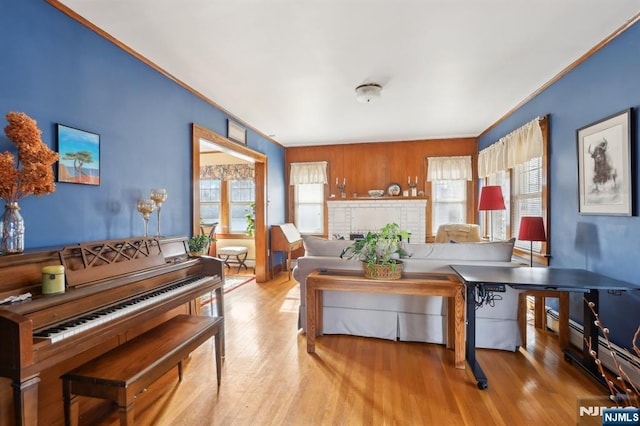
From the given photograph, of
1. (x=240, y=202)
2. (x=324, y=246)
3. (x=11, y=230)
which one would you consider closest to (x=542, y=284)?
(x=324, y=246)

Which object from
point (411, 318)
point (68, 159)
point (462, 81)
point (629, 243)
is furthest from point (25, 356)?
point (462, 81)

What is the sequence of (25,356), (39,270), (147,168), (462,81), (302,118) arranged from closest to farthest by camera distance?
(25,356)
(39,270)
(147,168)
(462,81)
(302,118)

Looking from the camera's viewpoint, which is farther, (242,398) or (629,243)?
(629,243)

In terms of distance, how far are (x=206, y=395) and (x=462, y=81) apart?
3.65 m

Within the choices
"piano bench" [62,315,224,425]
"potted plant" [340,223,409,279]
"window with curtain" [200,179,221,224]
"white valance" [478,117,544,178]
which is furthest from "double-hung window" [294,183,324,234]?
"piano bench" [62,315,224,425]

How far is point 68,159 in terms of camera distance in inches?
81.2

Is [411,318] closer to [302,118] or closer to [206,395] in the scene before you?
[206,395]

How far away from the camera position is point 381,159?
614cm

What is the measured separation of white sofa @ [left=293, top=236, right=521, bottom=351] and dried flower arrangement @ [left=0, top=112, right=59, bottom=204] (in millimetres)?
2081

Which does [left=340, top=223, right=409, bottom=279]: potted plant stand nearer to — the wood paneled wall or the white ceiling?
the white ceiling

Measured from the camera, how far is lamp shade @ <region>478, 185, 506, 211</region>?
3.92 metres

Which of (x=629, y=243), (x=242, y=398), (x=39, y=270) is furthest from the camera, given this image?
(x=629, y=243)

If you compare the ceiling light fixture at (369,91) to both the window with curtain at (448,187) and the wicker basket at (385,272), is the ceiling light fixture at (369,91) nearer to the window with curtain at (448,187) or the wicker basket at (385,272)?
the wicker basket at (385,272)

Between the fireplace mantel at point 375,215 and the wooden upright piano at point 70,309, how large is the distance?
392 centimetres
